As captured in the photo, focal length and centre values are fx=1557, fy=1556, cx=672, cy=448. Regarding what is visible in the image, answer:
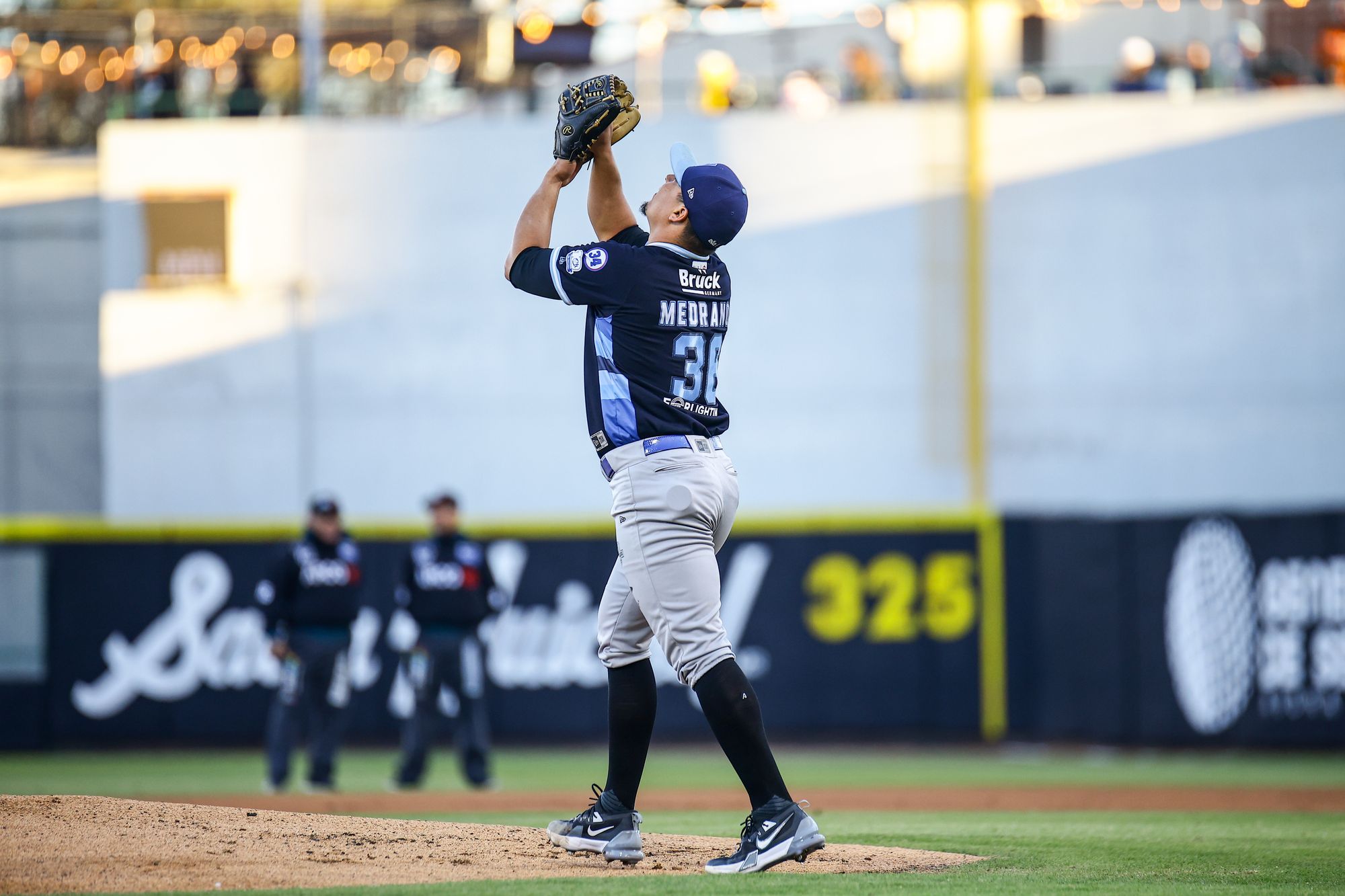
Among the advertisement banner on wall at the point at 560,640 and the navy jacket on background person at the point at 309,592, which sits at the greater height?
the navy jacket on background person at the point at 309,592

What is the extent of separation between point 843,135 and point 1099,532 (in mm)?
6599

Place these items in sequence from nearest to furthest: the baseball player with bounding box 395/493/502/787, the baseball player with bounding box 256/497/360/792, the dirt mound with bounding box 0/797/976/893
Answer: the dirt mound with bounding box 0/797/976/893
the baseball player with bounding box 256/497/360/792
the baseball player with bounding box 395/493/502/787

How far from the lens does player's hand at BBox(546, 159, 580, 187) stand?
5.14m

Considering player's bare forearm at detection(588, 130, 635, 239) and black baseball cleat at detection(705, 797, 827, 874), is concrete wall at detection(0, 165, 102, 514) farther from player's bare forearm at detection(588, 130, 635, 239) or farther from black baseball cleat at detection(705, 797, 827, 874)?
black baseball cleat at detection(705, 797, 827, 874)

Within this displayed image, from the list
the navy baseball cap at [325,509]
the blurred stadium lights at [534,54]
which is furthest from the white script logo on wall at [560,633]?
the blurred stadium lights at [534,54]

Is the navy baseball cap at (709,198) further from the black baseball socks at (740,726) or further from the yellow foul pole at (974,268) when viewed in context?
the yellow foul pole at (974,268)

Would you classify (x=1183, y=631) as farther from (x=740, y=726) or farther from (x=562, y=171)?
(x=562, y=171)

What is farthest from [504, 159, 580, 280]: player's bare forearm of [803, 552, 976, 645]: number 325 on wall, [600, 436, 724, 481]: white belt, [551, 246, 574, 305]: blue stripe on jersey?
[803, 552, 976, 645]: number 325 on wall

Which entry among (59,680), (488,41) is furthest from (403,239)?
(59,680)

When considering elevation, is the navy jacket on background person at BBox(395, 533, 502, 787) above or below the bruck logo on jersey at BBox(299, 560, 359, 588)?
below

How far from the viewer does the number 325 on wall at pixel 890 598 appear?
14.5m

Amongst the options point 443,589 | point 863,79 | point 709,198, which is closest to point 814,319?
point 863,79

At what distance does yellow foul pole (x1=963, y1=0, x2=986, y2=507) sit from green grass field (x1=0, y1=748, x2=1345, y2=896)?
4.78 meters

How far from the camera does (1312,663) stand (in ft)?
42.2
